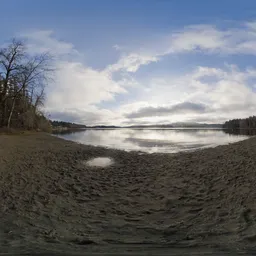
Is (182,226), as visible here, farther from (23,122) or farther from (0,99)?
(23,122)

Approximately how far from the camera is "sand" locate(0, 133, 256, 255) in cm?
549

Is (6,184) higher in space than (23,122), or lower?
lower

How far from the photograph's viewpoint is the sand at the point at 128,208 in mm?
5488

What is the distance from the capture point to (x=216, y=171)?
11.7 m

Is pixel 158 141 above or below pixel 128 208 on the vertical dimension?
above

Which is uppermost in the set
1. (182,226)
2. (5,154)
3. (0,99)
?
(0,99)

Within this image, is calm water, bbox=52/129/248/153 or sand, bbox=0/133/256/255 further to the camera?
calm water, bbox=52/129/248/153

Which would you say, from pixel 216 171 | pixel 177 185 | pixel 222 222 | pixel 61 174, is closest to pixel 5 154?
pixel 61 174

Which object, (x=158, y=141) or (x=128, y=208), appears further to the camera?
(x=158, y=141)

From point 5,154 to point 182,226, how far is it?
11.8 metres

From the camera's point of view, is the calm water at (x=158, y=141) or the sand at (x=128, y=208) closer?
the sand at (x=128, y=208)

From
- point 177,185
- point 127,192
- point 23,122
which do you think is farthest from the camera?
point 23,122

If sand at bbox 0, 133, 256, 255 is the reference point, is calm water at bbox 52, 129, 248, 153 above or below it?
above

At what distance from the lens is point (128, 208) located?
8305 millimetres
